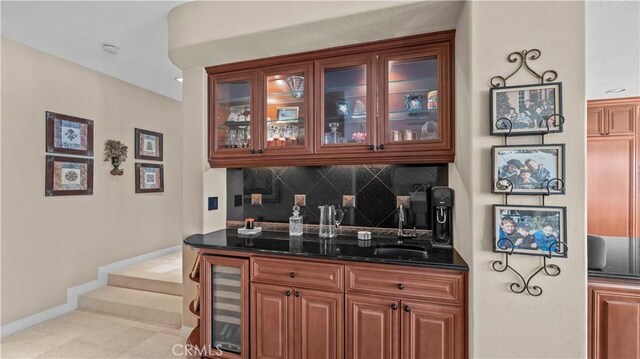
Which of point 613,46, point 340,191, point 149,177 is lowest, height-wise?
point 340,191

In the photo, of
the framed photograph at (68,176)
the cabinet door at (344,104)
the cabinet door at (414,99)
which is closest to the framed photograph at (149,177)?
the framed photograph at (68,176)

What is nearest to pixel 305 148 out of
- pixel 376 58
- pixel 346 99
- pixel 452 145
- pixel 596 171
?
pixel 346 99

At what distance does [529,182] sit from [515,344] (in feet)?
2.82

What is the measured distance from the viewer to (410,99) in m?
2.16

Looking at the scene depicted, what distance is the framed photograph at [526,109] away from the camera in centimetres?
154

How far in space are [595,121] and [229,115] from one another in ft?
15.8

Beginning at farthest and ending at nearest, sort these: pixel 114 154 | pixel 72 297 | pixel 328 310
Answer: pixel 114 154
pixel 72 297
pixel 328 310

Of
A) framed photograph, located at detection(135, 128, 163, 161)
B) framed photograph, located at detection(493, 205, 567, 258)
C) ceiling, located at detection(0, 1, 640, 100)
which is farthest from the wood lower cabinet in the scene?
framed photograph, located at detection(135, 128, 163, 161)

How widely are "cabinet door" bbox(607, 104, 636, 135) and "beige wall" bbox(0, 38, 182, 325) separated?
245 inches

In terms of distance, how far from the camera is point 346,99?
7.58ft

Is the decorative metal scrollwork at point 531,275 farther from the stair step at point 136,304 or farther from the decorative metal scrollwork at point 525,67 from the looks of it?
the stair step at point 136,304

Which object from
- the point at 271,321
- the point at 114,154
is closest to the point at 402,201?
the point at 271,321

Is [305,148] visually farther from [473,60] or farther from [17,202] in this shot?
[17,202]

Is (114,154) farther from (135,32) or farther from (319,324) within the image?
(319,324)
